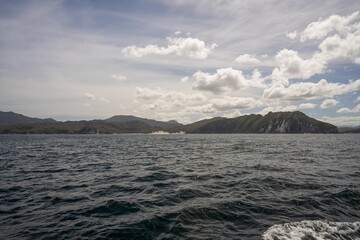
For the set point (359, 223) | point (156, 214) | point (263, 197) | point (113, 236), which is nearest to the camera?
point (113, 236)

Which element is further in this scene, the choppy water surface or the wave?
the choppy water surface

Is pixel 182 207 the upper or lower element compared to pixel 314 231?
upper

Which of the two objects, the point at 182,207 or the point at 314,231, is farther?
the point at 182,207

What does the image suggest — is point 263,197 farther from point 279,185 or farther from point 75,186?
point 75,186

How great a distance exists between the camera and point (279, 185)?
2616 cm

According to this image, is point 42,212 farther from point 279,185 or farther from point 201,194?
point 279,185

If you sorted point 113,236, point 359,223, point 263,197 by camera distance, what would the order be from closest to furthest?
point 113,236 < point 359,223 < point 263,197

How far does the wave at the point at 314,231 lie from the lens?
1393cm

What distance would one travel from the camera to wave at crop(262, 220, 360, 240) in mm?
13930

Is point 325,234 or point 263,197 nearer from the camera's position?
point 325,234

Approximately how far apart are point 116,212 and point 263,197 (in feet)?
38.5

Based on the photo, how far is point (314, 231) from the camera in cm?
1462

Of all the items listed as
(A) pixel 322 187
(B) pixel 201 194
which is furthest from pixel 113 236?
(A) pixel 322 187

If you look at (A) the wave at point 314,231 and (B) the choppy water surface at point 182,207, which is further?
(B) the choppy water surface at point 182,207
